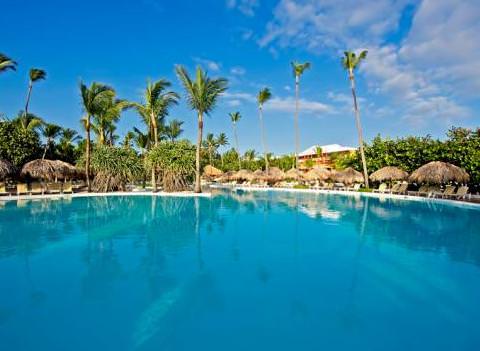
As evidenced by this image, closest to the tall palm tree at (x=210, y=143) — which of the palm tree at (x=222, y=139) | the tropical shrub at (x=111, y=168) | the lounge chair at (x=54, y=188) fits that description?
the palm tree at (x=222, y=139)

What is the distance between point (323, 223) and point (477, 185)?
1380 cm

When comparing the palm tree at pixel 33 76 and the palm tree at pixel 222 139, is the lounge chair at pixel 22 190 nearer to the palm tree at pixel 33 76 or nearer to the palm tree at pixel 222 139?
the palm tree at pixel 33 76

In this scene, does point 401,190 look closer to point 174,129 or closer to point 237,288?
point 237,288

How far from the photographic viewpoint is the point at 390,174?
2080cm

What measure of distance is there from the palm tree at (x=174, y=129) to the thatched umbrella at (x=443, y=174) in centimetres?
2487

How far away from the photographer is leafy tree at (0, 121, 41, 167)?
18531 mm

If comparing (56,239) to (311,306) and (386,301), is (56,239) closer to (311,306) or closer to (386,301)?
(311,306)

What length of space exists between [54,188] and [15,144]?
4.27 metres

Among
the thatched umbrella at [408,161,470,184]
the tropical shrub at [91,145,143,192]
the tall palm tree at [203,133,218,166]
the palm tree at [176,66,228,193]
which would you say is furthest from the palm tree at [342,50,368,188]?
the tall palm tree at [203,133,218,166]

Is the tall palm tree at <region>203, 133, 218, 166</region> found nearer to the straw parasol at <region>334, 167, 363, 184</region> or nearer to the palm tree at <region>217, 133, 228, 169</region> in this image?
the palm tree at <region>217, 133, 228, 169</region>

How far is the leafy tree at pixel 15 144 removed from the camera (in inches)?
730

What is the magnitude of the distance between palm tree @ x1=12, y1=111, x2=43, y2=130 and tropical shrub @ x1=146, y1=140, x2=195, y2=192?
9756 millimetres

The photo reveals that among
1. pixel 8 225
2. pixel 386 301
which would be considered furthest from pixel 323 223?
pixel 8 225

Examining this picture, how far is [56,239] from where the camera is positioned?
7566 millimetres
